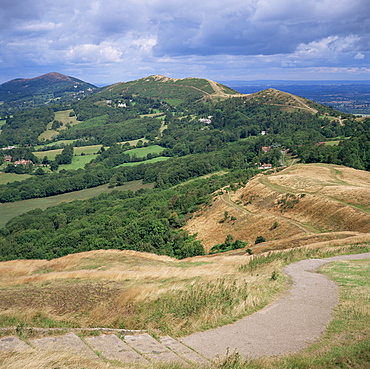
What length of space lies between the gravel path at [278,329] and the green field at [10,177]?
165m

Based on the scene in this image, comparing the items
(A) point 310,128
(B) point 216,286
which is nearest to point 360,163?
(A) point 310,128

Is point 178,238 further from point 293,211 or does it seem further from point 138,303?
point 138,303

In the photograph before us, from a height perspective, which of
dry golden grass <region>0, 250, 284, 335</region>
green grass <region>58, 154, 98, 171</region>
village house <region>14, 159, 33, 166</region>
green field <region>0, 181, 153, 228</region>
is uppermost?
dry golden grass <region>0, 250, 284, 335</region>

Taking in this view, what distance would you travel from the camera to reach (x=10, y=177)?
164 m

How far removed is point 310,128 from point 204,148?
61.3 m

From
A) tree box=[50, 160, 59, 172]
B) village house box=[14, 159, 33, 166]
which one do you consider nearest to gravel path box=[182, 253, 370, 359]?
tree box=[50, 160, 59, 172]

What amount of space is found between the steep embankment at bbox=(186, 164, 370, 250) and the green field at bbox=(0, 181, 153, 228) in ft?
253

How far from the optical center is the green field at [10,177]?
158m

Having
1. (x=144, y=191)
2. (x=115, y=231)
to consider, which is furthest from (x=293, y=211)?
(x=144, y=191)

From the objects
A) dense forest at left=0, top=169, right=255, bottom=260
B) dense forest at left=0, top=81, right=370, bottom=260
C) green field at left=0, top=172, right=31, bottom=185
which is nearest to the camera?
dense forest at left=0, top=169, right=255, bottom=260

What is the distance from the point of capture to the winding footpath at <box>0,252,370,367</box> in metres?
10.9

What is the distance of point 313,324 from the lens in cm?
1305

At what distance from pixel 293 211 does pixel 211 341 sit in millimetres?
43783

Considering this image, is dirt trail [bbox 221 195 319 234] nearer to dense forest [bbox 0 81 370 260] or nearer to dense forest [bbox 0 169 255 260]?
dense forest [bbox 0 169 255 260]
